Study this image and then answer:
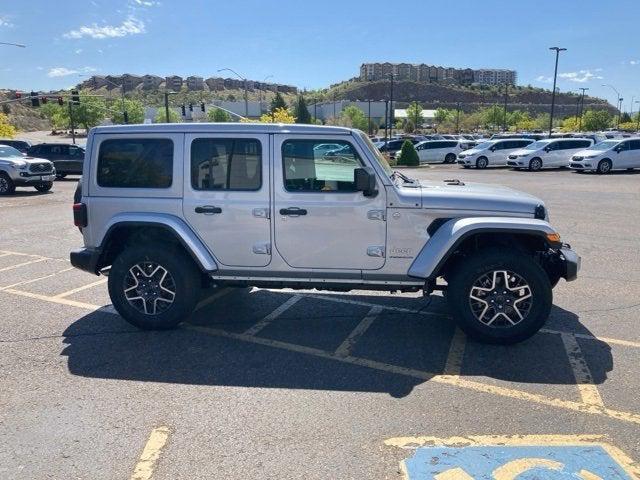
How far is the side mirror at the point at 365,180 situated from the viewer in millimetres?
4414

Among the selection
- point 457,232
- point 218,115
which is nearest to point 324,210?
point 457,232

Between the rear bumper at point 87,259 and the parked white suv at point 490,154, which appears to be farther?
the parked white suv at point 490,154

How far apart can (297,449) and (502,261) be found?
243 centimetres

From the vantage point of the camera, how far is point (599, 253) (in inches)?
328

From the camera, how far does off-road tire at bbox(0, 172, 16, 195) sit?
17.5 meters

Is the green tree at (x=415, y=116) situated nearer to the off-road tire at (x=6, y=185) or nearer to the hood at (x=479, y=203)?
the off-road tire at (x=6, y=185)

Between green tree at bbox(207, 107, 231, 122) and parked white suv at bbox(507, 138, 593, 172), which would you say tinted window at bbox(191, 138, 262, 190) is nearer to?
parked white suv at bbox(507, 138, 593, 172)

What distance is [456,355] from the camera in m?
→ 4.47

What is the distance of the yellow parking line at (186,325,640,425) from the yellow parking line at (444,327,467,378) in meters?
0.10

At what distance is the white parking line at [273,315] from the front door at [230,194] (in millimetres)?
694

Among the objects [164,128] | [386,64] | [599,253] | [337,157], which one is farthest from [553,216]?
[386,64]

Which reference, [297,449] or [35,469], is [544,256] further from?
[35,469]

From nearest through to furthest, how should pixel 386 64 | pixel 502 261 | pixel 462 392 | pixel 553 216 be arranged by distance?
pixel 462 392, pixel 502 261, pixel 553 216, pixel 386 64

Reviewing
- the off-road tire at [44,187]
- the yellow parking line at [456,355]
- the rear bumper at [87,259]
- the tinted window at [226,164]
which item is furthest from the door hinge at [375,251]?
the off-road tire at [44,187]
